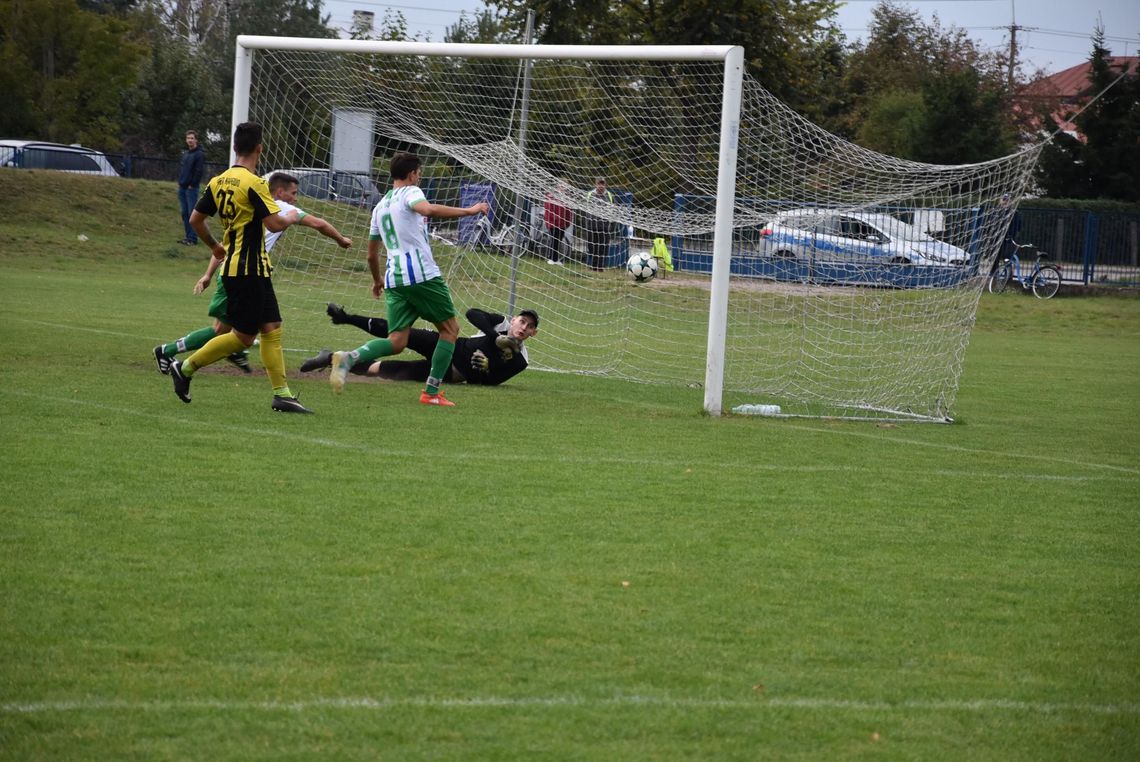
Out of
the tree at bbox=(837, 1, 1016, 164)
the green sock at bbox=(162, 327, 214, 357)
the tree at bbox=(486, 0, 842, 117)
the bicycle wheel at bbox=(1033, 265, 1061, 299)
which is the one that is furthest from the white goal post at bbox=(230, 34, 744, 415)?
the tree at bbox=(837, 1, 1016, 164)

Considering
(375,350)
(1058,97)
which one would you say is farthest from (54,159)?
(1058,97)

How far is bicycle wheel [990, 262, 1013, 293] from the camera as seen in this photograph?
28.7 m

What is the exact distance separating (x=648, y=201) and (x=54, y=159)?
73.7ft

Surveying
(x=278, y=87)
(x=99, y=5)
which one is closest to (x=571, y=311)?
(x=278, y=87)

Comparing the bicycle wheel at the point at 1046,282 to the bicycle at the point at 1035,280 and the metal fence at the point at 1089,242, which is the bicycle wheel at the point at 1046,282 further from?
the metal fence at the point at 1089,242

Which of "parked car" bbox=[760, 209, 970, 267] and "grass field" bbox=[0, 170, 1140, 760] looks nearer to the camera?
"grass field" bbox=[0, 170, 1140, 760]

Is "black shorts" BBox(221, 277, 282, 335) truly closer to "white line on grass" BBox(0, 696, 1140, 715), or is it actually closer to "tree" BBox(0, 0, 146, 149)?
"white line on grass" BBox(0, 696, 1140, 715)

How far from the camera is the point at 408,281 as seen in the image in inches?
412

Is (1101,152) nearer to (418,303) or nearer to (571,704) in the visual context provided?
(418,303)

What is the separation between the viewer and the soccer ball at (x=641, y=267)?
16.2m

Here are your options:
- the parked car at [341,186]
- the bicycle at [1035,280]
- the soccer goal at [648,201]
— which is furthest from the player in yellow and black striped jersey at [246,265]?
the bicycle at [1035,280]

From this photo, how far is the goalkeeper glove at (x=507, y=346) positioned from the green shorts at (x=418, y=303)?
1320 millimetres

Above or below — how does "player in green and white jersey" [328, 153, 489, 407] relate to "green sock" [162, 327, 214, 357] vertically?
above

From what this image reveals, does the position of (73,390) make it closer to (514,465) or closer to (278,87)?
(514,465)
